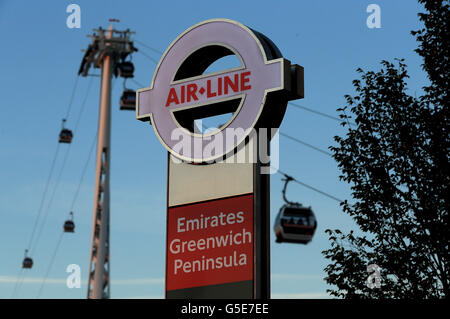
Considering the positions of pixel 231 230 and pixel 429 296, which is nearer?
pixel 231 230

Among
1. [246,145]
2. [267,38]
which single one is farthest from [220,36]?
[246,145]

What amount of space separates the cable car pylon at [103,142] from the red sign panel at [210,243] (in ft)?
86.9

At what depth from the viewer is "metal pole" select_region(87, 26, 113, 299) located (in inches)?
1644

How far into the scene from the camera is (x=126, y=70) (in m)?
46.2

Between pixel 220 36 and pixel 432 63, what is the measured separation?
6.94m

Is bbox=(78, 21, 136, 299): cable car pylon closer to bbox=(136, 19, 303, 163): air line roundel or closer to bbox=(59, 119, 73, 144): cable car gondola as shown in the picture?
bbox=(59, 119, 73, 144): cable car gondola

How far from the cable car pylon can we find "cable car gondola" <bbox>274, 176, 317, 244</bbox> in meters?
28.6

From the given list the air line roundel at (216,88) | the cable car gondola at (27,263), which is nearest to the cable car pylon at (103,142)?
the cable car gondola at (27,263)

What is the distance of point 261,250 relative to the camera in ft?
46.5
